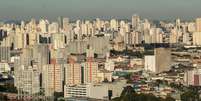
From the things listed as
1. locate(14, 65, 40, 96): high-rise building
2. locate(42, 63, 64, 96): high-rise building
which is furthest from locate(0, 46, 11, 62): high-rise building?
locate(42, 63, 64, 96): high-rise building

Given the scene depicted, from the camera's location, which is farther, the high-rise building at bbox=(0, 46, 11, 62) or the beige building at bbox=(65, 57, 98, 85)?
the high-rise building at bbox=(0, 46, 11, 62)

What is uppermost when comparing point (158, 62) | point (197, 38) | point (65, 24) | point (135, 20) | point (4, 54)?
point (135, 20)

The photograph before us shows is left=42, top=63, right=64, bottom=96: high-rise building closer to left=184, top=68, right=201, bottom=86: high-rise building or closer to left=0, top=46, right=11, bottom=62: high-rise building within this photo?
left=184, top=68, right=201, bottom=86: high-rise building

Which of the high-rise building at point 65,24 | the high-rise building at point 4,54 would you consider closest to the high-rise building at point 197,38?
the high-rise building at point 65,24

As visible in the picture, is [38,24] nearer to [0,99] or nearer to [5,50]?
[5,50]

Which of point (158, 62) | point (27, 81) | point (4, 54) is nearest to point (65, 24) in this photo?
point (4, 54)

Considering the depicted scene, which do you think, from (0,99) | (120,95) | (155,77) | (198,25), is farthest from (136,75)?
(198,25)

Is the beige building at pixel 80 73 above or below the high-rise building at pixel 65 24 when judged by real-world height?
below

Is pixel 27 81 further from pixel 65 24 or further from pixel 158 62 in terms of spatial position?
pixel 65 24

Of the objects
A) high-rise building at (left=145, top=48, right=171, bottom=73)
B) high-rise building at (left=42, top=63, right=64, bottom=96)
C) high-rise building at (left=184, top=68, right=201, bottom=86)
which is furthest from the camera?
high-rise building at (left=145, top=48, right=171, bottom=73)

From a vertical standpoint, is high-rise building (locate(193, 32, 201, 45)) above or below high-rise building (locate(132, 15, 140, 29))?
below

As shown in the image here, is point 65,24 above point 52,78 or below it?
above

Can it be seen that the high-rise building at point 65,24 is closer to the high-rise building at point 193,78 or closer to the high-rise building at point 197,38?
the high-rise building at point 197,38

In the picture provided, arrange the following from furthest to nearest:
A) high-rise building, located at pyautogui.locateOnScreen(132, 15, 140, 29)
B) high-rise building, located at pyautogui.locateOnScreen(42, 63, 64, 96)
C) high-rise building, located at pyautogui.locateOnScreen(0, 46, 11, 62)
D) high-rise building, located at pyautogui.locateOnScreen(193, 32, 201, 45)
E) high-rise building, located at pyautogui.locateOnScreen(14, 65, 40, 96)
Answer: high-rise building, located at pyautogui.locateOnScreen(132, 15, 140, 29) < high-rise building, located at pyautogui.locateOnScreen(193, 32, 201, 45) < high-rise building, located at pyautogui.locateOnScreen(0, 46, 11, 62) < high-rise building, located at pyautogui.locateOnScreen(14, 65, 40, 96) < high-rise building, located at pyautogui.locateOnScreen(42, 63, 64, 96)
